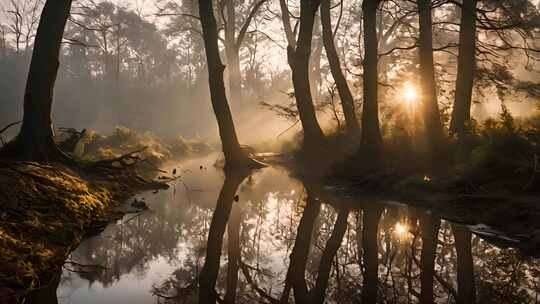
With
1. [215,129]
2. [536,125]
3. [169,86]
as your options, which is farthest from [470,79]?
[169,86]

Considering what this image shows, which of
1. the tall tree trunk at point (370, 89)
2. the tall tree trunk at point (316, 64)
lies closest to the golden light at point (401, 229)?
the tall tree trunk at point (370, 89)

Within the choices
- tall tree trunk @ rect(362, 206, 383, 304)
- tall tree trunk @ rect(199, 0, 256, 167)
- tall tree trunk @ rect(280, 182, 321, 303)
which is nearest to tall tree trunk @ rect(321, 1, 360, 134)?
tall tree trunk @ rect(199, 0, 256, 167)

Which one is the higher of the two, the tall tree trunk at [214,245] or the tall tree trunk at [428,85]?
the tall tree trunk at [428,85]

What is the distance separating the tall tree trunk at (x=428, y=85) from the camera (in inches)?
371

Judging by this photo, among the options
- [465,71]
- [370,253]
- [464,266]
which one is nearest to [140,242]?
[370,253]

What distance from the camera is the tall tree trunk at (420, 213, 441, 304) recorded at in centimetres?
331

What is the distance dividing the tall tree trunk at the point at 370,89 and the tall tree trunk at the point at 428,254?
390cm

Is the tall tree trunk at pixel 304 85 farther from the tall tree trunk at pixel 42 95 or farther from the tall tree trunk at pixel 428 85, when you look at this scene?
the tall tree trunk at pixel 42 95

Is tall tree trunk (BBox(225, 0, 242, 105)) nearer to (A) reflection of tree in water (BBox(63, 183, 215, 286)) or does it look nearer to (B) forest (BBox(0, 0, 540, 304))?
(B) forest (BBox(0, 0, 540, 304))

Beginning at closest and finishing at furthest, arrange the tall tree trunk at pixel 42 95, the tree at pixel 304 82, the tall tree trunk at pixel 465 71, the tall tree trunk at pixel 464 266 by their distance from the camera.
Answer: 1. the tall tree trunk at pixel 464 266
2. the tall tree trunk at pixel 42 95
3. the tall tree trunk at pixel 465 71
4. the tree at pixel 304 82

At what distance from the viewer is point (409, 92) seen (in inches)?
547

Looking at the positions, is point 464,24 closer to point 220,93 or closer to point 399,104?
point 399,104

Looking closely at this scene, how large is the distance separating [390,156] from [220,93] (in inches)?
250

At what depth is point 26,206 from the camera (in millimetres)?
4543
